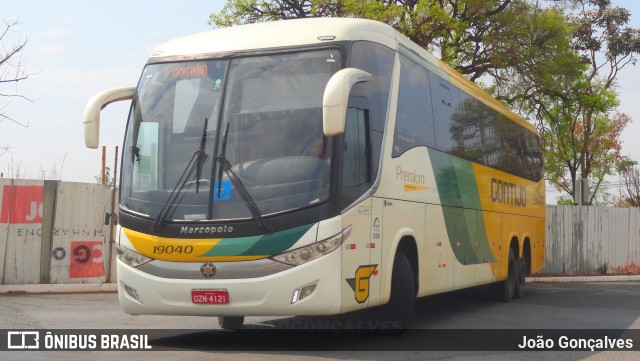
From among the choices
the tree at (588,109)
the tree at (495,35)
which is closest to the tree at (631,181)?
the tree at (588,109)

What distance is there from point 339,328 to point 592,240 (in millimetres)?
20521

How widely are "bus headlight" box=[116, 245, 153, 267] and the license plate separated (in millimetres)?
666

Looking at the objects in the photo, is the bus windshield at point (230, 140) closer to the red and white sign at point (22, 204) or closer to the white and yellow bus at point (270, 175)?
the white and yellow bus at point (270, 175)

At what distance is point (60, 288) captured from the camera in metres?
17.6

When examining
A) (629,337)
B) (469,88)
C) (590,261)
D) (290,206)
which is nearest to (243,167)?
(290,206)

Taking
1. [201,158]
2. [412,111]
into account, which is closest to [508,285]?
[412,111]

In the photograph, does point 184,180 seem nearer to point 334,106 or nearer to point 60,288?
point 334,106

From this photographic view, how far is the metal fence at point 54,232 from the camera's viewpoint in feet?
58.4

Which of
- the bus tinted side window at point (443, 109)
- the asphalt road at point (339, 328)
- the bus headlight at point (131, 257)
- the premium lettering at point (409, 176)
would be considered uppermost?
the bus tinted side window at point (443, 109)

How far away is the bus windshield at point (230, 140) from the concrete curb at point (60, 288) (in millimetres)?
8317

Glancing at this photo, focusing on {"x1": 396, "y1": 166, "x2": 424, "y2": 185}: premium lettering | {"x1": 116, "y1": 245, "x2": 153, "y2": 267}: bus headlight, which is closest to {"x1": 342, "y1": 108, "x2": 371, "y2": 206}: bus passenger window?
{"x1": 396, "y1": 166, "x2": 424, "y2": 185}: premium lettering

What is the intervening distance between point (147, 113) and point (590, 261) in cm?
2304

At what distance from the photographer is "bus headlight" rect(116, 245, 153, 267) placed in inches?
372

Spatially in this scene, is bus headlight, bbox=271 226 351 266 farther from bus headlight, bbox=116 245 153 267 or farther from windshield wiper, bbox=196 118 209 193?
bus headlight, bbox=116 245 153 267
